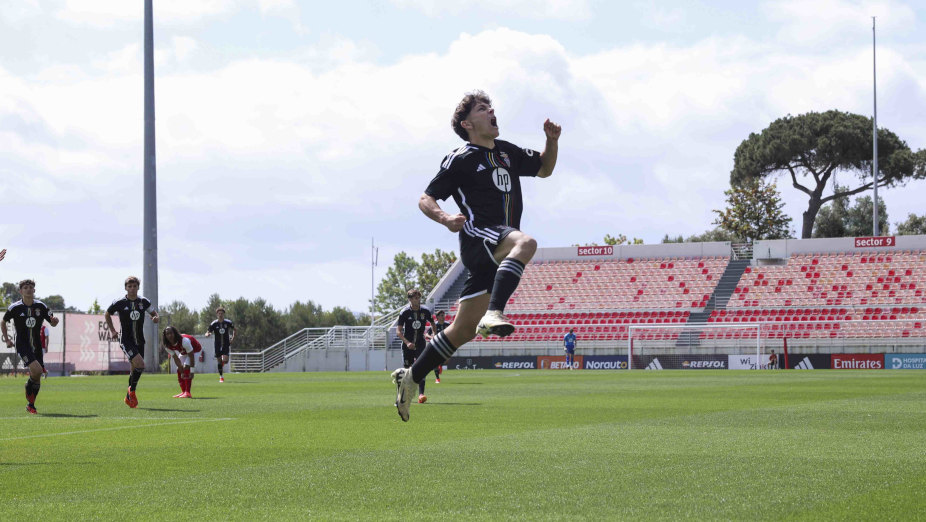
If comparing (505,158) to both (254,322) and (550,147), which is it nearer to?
(550,147)

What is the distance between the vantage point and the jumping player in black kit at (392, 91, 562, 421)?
6.58m

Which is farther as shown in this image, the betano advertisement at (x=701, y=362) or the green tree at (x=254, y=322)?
the green tree at (x=254, y=322)

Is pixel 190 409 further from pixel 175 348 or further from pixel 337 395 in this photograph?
pixel 337 395

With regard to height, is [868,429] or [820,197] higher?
[820,197]

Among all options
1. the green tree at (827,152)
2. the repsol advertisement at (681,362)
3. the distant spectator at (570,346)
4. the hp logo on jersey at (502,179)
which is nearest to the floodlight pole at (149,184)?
the distant spectator at (570,346)

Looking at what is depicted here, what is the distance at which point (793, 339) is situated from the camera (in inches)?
1753

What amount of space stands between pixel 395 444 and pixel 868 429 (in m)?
4.95

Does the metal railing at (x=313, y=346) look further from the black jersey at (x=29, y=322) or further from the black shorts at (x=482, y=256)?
the black shorts at (x=482, y=256)

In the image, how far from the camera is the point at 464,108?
23.4ft

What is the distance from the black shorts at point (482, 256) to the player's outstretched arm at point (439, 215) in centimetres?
17

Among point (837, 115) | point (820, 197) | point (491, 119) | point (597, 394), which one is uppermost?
point (837, 115)

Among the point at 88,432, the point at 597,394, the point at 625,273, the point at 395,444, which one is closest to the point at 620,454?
the point at 395,444

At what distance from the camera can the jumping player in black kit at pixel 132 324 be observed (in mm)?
16312

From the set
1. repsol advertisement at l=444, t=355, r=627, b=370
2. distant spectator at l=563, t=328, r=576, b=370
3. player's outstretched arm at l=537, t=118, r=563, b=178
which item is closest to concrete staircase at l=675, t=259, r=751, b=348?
repsol advertisement at l=444, t=355, r=627, b=370
